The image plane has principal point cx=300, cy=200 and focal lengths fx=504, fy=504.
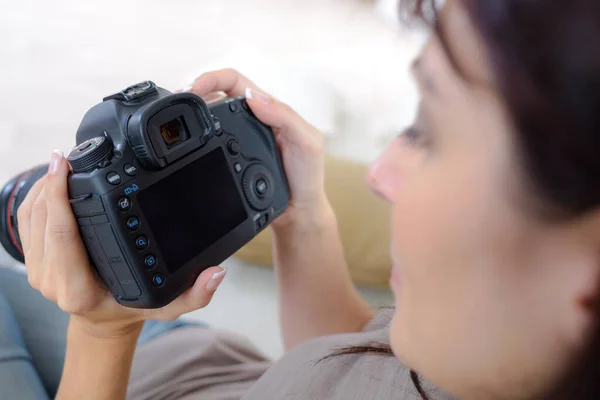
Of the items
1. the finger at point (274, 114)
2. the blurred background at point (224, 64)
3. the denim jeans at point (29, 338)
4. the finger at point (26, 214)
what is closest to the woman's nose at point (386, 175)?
the finger at point (274, 114)

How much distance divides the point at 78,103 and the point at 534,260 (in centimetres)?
111

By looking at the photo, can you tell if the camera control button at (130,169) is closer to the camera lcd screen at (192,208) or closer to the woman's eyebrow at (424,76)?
the camera lcd screen at (192,208)

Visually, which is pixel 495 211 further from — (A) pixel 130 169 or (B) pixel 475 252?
(A) pixel 130 169

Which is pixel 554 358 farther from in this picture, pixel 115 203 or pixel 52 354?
pixel 52 354

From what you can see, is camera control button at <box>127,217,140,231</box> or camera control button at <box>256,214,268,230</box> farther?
camera control button at <box>256,214,268,230</box>

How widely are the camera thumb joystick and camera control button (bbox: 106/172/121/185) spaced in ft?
0.04

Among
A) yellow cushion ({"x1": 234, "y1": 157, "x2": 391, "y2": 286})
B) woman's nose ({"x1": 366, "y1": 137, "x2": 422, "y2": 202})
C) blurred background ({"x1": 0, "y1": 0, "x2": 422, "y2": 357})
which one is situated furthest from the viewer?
blurred background ({"x1": 0, "y1": 0, "x2": 422, "y2": 357})

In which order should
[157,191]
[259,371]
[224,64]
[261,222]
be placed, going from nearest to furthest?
[157,191]
[261,222]
[259,371]
[224,64]

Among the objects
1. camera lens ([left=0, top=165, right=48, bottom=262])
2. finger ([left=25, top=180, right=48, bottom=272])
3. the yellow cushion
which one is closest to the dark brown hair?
finger ([left=25, top=180, right=48, bottom=272])

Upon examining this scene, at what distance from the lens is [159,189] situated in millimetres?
471

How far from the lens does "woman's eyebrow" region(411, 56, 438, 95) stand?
0.31 metres

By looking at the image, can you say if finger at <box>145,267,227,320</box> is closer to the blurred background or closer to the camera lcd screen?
the camera lcd screen

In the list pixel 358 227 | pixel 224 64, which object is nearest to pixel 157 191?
pixel 358 227

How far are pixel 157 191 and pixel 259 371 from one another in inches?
13.2
